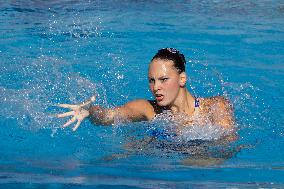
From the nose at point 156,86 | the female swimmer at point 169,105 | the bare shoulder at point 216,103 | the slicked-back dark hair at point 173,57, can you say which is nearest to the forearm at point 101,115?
the female swimmer at point 169,105

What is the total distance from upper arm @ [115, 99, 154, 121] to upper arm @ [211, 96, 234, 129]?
0.58m

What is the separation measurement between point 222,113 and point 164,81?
2.30 feet

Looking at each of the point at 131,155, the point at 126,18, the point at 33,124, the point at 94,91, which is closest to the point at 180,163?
the point at 131,155

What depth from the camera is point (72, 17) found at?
11.4 meters

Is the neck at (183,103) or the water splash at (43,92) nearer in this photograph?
the neck at (183,103)

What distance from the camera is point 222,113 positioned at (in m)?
5.73

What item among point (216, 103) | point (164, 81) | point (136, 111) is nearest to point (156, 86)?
point (164, 81)

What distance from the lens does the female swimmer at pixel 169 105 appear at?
17.6ft

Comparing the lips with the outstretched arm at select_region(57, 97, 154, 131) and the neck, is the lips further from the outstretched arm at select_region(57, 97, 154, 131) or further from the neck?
the outstretched arm at select_region(57, 97, 154, 131)

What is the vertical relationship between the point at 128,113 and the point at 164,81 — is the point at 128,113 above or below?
below

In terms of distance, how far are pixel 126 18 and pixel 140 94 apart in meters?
3.76

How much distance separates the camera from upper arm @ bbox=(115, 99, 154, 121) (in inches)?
223

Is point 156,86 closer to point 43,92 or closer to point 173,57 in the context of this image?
point 173,57

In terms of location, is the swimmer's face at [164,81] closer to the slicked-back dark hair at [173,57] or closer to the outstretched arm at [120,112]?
the slicked-back dark hair at [173,57]
